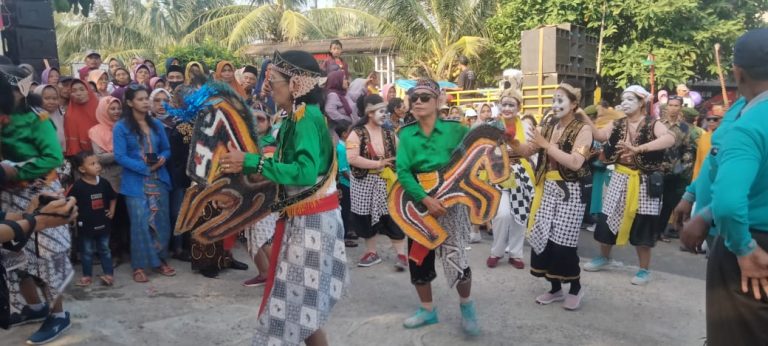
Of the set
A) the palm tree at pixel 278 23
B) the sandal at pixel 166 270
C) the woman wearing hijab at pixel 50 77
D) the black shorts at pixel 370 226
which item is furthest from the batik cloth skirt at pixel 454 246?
the palm tree at pixel 278 23

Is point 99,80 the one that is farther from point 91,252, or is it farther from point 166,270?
point 166,270

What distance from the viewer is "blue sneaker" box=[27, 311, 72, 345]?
3938mm

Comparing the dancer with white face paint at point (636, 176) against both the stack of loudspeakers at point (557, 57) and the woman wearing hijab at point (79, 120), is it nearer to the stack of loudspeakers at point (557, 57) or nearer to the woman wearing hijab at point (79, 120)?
the stack of loudspeakers at point (557, 57)

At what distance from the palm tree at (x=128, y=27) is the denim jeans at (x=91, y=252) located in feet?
74.1

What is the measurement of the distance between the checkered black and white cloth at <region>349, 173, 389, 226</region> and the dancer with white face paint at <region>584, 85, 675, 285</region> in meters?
2.15

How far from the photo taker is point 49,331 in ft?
13.1

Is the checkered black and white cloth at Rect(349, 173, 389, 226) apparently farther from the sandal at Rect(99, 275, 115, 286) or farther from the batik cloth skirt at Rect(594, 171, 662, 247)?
the sandal at Rect(99, 275, 115, 286)

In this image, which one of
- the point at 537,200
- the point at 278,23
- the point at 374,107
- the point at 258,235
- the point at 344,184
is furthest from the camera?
the point at 278,23

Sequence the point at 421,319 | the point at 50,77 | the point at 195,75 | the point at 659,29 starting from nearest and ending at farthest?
the point at 421,319 < the point at 195,75 < the point at 50,77 < the point at 659,29

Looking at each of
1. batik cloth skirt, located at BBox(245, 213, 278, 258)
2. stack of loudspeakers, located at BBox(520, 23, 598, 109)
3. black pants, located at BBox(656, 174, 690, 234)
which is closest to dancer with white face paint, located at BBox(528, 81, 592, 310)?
batik cloth skirt, located at BBox(245, 213, 278, 258)

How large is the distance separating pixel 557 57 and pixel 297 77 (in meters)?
6.52

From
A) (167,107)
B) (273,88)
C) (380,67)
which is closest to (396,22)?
(380,67)

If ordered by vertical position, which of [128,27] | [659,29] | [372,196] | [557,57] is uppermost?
[128,27]

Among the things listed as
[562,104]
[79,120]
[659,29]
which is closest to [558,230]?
[562,104]
